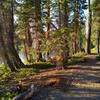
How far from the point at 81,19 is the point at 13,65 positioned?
1633 centimetres

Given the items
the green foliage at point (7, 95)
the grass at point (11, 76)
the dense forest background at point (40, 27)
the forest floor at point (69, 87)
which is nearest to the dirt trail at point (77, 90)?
the forest floor at point (69, 87)

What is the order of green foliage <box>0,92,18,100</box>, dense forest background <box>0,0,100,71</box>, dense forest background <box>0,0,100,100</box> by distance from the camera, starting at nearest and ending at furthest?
green foliage <box>0,92,18,100</box> < dense forest background <box>0,0,100,100</box> < dense forest background <box>0,0,100,71</box>

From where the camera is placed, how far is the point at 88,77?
15.3 meters

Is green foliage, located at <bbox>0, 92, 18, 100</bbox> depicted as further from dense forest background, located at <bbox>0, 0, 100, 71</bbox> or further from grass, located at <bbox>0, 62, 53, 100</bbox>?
dense forest background, located at <bbox>0, 0, 100, 71</bbox>

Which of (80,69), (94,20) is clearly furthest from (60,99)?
(94,20)

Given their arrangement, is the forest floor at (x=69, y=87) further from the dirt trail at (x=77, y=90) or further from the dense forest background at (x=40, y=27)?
the dense forest background at (x=40, y=27)

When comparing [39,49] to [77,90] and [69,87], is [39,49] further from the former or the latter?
[77,90]

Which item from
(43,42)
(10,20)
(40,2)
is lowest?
(43,42)

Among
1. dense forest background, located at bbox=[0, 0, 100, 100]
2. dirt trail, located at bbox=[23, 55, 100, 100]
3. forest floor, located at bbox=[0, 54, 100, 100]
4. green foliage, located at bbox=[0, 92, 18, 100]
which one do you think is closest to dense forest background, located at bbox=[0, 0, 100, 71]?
dense forest background, located at bbox=[0, 0, 100, 100]

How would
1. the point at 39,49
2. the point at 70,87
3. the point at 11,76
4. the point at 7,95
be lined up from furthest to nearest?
the point at 39,49
the point at 11,76
the point at 70,87
the point at 7,95

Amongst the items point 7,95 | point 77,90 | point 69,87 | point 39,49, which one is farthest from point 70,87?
point 39,49

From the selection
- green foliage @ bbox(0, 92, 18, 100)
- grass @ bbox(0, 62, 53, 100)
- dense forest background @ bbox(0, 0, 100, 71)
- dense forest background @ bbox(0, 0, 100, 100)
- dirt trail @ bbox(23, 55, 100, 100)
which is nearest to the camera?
green foliage @ bbox(0, 92, 18, 100)

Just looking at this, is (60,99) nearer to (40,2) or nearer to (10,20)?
(10,20)

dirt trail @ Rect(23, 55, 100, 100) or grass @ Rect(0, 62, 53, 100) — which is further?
grass @ Rect(0, 62, 53, 100)
